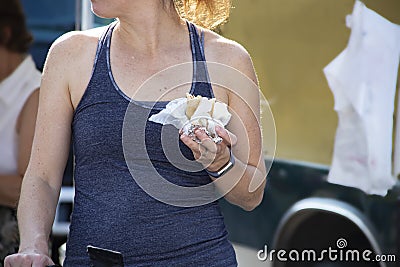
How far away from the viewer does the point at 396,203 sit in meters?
3.21

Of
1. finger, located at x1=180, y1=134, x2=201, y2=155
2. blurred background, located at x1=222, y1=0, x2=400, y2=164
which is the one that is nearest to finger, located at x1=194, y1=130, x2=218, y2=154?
finger, located at x1=180, y1=134, x2=201, y2=155

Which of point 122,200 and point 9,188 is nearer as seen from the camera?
point 122,200

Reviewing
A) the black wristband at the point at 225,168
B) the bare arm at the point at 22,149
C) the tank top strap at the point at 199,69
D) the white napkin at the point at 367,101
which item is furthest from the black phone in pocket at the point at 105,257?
the bare arm at the point at 22,149

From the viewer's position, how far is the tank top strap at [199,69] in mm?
1944

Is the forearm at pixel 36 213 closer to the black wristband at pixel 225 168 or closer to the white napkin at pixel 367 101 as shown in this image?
the black wristband at pixel 225 168

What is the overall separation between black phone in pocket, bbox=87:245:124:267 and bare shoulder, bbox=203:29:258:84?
0.55m

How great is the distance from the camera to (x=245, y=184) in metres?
1.97

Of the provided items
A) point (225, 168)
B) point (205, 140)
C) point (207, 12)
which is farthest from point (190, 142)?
point (207, 12)

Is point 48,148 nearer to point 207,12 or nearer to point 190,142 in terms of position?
point 190,142

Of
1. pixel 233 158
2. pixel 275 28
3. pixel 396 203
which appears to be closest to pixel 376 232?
pixel 396 203

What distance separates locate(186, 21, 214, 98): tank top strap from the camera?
1.94 metres

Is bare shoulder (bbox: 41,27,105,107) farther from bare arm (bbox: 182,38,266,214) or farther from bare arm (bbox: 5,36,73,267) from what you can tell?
bare arm (bbox: 182,38,266,214)

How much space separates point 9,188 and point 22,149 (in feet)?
0.60

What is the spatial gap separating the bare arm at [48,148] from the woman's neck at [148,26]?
17 cm
